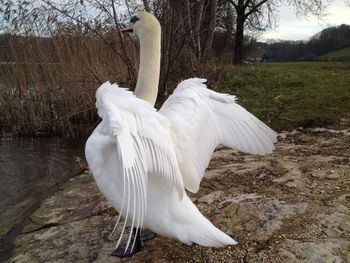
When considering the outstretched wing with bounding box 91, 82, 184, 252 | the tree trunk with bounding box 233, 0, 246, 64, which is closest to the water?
the outstretched wing with bounding box 91, 82, 184, 252

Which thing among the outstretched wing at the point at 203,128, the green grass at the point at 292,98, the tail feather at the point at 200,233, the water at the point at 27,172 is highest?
the outstretched wing at the point at 203,128

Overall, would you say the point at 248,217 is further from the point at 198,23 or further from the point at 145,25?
the point at 198,23

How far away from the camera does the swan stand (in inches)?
89.9

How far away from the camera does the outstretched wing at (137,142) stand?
2.17 m

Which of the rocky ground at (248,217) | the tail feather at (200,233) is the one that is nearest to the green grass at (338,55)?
the rocky ground at (248,217)

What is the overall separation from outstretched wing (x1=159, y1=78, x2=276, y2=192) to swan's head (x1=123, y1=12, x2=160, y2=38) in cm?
77

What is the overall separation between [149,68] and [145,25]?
0.40 meters

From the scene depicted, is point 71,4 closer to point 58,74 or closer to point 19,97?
point 58,74

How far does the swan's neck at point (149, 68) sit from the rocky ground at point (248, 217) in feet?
3.30

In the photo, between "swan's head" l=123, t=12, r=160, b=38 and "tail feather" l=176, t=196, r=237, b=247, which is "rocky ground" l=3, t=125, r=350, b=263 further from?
"swan's head" l=123, t=12, r=160, b=38

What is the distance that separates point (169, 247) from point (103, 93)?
1195 mm

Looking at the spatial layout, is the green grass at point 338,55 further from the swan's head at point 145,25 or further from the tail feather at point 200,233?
the tail feather at point 200,233

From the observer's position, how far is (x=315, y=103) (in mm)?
7422

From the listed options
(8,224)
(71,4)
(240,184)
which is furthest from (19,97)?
(240,184)
